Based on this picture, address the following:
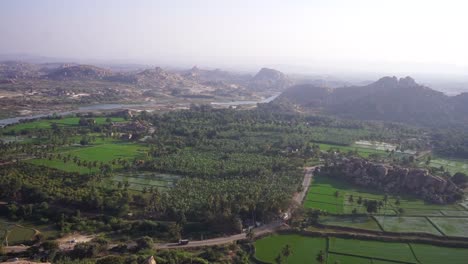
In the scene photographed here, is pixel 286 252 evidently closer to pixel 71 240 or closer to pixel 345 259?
pixel 345 259

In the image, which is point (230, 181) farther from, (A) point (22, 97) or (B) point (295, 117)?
(A) point (22, 97)

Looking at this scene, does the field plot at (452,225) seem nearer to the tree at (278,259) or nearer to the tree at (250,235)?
the tree at (278,259)

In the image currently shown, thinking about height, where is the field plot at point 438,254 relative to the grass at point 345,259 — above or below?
above

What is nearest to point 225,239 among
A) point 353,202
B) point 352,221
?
point 352,221

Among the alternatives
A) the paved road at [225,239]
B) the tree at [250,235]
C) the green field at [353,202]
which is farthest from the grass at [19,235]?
the green field at [353,202]

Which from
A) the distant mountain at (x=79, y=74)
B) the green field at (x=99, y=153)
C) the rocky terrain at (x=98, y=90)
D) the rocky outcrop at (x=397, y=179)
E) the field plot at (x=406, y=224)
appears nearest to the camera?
the field plot at (x=406, y=224)

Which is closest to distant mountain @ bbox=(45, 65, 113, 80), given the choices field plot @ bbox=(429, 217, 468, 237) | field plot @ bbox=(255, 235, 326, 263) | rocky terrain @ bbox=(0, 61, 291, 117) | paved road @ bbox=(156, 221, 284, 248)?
rocky terrain @ bbox=(0, 61, 291, 117)
